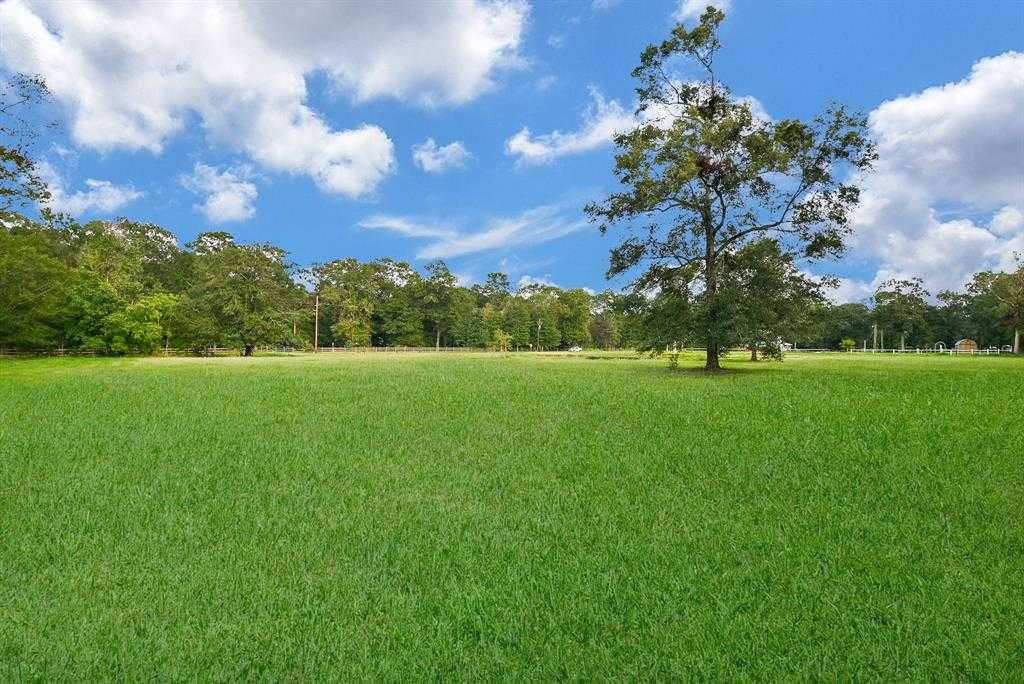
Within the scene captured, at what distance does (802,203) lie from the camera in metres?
25.1

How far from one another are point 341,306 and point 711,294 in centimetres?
6989

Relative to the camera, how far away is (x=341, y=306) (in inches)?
3354

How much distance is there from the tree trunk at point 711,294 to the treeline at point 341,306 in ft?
2.85

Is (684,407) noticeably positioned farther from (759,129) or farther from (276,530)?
(759,129)

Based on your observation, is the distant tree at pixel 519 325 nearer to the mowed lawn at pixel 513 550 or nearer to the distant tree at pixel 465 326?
the distant tree at pixel 465 326

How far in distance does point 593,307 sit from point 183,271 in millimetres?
71389

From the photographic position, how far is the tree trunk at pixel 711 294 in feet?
76.2

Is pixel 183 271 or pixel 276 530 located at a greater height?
pixel 183 271

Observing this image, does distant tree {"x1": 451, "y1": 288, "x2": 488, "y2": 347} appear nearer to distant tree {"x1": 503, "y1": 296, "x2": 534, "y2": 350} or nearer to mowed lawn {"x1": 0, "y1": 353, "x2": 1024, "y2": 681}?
distant tree {"x1": 503, "y1": 296, "x2": 534, "y2": 350}

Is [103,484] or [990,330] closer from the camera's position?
[103,484]

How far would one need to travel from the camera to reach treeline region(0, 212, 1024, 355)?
2492 centimetres

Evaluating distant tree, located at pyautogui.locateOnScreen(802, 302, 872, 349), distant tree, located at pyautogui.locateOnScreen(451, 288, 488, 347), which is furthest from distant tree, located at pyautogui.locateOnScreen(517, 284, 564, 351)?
distant tree, located at pyautogui.locateOnScreen(802, 302, 872, 349)

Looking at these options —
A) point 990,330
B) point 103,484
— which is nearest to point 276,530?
point 103,484

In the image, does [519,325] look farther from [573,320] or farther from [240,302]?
[240,302]
